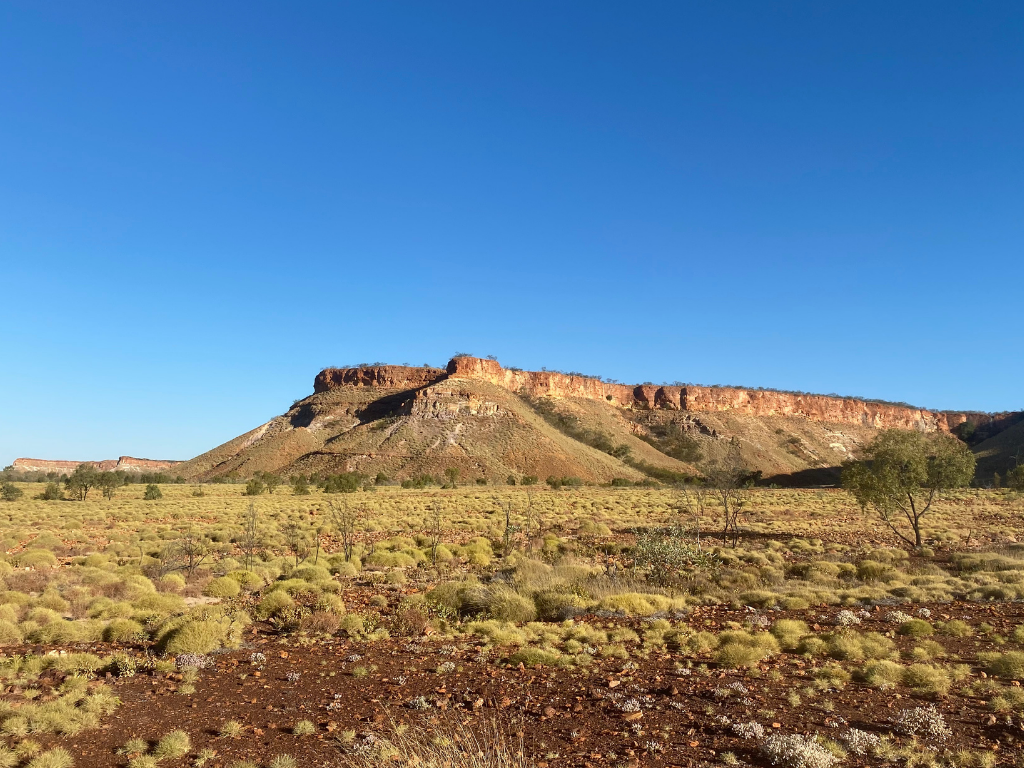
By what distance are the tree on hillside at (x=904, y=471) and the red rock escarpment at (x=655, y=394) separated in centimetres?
7300

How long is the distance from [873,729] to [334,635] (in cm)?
849

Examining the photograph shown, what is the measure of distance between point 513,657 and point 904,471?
2011 cm

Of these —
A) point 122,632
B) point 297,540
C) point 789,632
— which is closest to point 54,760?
point 122,632

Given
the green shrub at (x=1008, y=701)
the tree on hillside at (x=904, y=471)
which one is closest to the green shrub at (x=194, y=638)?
the green shrub at (x=1008, y=701)

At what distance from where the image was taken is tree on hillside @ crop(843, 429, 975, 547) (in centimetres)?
2269

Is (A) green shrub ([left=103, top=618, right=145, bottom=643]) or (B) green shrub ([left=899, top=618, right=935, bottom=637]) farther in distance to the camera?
(A) green shrub ([left=103, top=618, right=145, bottom=643])

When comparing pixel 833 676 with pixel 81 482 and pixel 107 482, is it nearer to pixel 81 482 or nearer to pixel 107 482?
pixel 81 482

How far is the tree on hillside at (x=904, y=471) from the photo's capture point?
22.7m

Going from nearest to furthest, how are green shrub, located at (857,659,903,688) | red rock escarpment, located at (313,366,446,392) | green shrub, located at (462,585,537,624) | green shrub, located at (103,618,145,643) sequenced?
green shrub, located at (857,659,903,688)
green shrub, located at (103,618,145,643)
green shrub, located at (462,585,537,624)
red rock escarpment, located at (313,366,446,392)

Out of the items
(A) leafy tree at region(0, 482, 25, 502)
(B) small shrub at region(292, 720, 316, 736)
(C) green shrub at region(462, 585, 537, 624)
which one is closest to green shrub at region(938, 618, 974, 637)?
(C) green shrub at region(462, 585, 537, 624)

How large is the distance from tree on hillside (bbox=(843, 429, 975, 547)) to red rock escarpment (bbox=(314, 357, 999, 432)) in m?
73.0

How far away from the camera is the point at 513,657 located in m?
9.22

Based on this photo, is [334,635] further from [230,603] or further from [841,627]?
[841,627]

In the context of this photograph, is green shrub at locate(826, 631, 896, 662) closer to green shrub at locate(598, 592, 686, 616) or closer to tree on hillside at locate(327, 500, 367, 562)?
green shrub at locate(598, 592, 686, 616)
